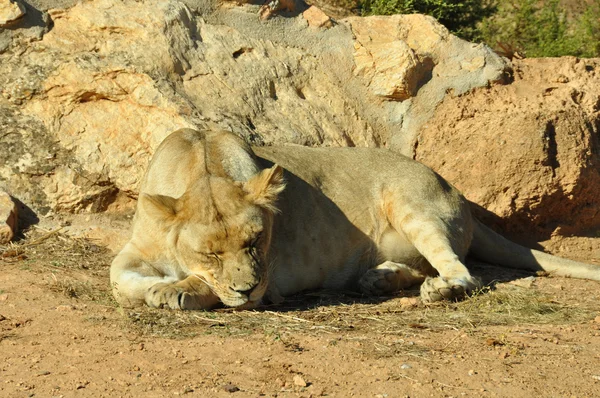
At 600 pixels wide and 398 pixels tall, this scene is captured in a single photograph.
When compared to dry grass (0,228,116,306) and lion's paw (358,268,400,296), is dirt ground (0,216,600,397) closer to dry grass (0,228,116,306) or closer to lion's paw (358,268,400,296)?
dry grass (0,228,116,306)

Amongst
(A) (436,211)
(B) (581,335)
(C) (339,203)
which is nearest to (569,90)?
(A) (436,211)

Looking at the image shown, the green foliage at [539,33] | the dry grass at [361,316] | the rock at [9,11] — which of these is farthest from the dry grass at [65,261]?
the green foliage at [539,33]

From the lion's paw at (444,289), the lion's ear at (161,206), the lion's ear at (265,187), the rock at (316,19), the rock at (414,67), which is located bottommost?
the lion's paw at (444,289)

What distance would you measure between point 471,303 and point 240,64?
11.4 feet

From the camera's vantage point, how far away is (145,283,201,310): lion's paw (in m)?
5.61

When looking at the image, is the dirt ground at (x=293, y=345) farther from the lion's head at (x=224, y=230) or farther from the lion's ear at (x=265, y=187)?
the lion's ear at (x=265, y=187)

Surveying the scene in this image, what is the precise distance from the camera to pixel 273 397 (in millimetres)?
4055

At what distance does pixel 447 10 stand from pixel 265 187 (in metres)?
6.43

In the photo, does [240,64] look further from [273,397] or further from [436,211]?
[273,397]

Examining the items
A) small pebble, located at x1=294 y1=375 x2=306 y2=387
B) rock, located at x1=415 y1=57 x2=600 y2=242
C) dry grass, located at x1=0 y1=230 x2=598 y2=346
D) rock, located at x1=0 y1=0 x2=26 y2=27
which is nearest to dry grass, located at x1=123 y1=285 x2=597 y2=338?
dry grass, located at x1=0 y1=230 x2=598 y2=346

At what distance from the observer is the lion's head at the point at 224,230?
564cm

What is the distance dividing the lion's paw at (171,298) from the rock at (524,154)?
3.86 meters

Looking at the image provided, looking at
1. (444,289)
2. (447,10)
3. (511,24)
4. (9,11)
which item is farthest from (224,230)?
(511,24)

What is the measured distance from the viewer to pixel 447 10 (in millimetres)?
11461
